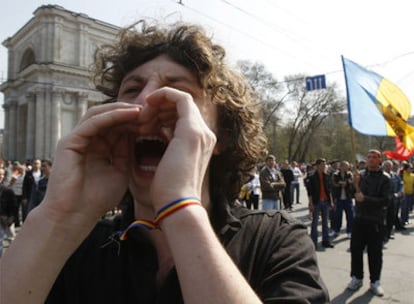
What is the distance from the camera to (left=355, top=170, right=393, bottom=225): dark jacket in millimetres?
5805

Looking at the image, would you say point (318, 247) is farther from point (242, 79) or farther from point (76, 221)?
point (76, 221)

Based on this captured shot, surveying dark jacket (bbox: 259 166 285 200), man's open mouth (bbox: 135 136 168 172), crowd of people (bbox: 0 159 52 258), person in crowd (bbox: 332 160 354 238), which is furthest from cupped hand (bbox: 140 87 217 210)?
person in crowd (bbox: 332 160 354 238)

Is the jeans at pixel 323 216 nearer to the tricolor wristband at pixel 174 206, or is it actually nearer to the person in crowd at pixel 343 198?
the person in crowd at pixel 343 198

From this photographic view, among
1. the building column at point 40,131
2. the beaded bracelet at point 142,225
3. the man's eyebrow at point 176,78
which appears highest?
the building column at point 40,131

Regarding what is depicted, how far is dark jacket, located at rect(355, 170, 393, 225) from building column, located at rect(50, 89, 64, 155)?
39409 millimetres

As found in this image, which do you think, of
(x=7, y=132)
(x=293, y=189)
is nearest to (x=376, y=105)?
(x=293, y=189)

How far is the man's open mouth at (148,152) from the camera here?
1393 mm

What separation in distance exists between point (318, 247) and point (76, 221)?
779 cm

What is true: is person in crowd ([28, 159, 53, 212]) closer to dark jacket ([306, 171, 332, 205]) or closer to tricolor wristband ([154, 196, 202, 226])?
dark jacket ([306, 171, 332, 205])

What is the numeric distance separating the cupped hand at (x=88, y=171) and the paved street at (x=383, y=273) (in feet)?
15.2

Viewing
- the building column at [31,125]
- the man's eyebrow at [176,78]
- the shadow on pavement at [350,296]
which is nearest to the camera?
the man's eyebrow at [176,78]

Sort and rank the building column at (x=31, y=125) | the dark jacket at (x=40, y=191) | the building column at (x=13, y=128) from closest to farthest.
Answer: the dark jacket at (x=40, y=191) < the building column at (x=31, y=125) < the building column at (x=13, y=128)

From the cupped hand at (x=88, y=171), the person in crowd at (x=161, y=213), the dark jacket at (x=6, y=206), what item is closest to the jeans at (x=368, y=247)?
the person in crowd at (x=161, y=213)

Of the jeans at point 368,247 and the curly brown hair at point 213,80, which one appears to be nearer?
the curly brown hair at point 213,80
